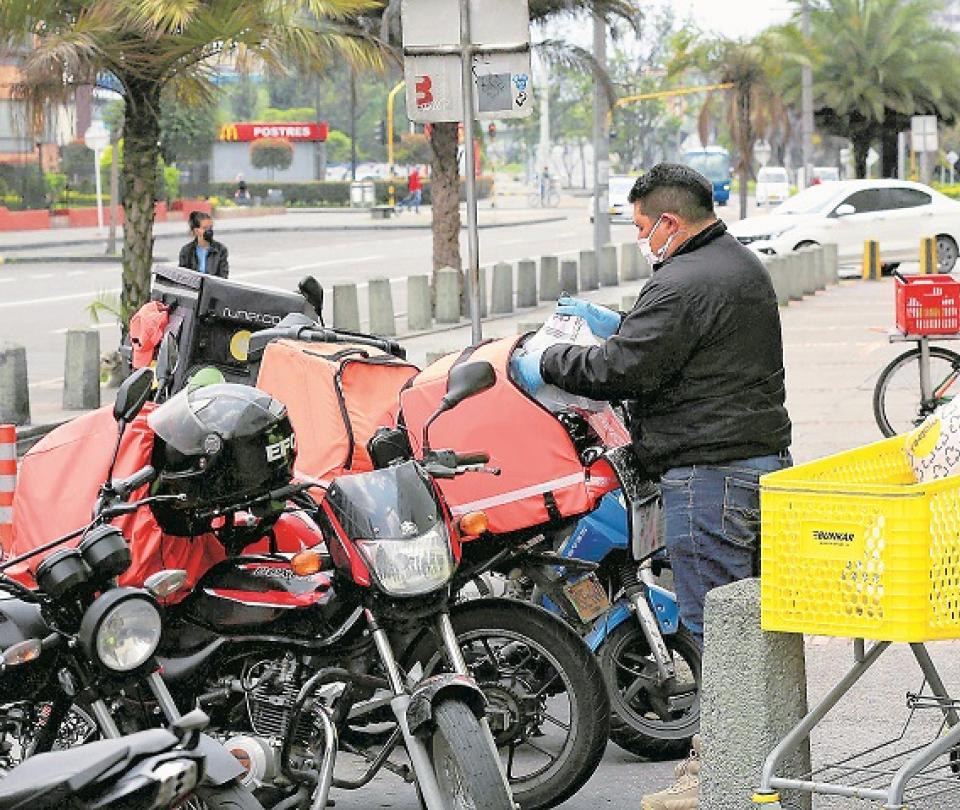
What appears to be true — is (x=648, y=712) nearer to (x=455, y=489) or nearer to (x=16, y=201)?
(x=455, y=489)

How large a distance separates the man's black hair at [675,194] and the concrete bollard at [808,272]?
74.6 ft

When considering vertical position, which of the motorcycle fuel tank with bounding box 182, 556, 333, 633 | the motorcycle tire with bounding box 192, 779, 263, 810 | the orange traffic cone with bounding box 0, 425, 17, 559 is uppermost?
the motorcycle fuel tank with bounding box 182, 556, 333, 633

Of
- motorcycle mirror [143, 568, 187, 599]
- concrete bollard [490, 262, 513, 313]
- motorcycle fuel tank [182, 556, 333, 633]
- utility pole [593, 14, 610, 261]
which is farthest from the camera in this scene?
utility pole [593, 14, 610, 261]

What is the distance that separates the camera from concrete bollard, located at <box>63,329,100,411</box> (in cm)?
1670

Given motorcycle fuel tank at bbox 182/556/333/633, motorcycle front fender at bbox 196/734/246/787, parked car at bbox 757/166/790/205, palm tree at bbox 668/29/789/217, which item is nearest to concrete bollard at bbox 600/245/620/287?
palm tree at bbox 668/29/789/217

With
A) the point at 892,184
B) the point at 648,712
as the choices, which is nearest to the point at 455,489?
the point at 648,712

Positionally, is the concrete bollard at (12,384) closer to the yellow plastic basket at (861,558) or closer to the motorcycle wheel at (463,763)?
the motorcycle wheel at (463,763)

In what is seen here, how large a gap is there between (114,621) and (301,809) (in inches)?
39.4

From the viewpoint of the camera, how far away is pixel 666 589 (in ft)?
21.8

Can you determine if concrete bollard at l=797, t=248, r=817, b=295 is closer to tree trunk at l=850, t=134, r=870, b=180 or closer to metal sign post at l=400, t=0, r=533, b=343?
metal sign post at l=400, t=0, r=533, b=343

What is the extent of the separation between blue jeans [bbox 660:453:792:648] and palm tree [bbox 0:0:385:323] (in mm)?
12251

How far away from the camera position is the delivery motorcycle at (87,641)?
14.9 ft

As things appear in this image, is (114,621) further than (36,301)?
No

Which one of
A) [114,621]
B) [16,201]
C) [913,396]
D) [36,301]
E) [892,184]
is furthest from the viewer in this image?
[16,201]
